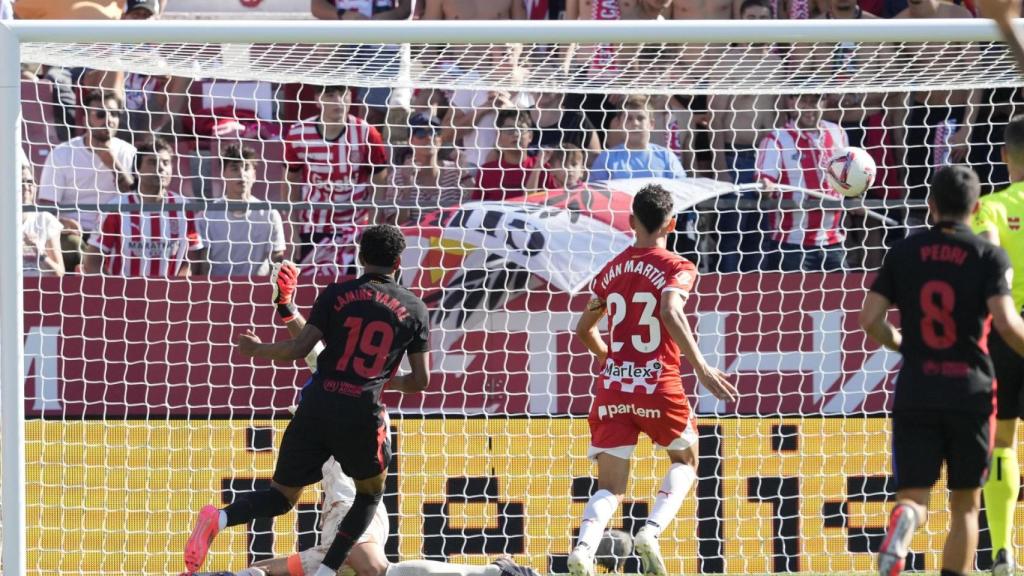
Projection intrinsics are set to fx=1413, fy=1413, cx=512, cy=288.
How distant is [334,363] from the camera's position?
20.8 feet

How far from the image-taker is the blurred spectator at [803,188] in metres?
8.63

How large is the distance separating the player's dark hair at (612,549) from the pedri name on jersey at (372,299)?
4.83 ft

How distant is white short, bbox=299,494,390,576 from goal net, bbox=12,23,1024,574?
97 cm

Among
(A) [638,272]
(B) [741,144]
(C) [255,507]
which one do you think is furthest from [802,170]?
(C) [255,507]

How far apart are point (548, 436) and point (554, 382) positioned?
0.32m

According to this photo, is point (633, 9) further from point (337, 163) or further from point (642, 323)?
point (642, 323)

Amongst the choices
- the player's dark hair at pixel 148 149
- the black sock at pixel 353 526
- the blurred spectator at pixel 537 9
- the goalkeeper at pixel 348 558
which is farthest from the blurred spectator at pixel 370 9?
the black sock at pixel 353 526

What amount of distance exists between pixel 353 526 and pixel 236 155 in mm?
3404

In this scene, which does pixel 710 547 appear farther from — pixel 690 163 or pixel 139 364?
pixel 139 364

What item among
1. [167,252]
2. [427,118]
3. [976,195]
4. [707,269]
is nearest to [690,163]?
[707,269]

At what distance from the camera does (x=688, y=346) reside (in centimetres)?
624

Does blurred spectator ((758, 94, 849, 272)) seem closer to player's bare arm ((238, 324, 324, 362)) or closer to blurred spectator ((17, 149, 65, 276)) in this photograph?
player's bare arm ((238, 324, 324, 362))

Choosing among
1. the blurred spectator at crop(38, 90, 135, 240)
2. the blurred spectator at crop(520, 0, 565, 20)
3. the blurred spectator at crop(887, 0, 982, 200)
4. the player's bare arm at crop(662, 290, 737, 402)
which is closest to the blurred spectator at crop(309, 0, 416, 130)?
the blurred spectator at crop(520, 0, 565, 20)

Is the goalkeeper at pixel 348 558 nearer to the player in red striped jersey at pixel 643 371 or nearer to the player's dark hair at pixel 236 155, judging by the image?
the player in red striped jersey at pixel 643 371
